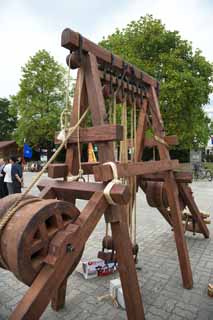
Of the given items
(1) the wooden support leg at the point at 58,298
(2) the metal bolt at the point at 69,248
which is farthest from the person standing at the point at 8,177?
(2) the metal bolt at the point at 69,248

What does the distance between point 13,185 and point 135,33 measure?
1090 centimetres

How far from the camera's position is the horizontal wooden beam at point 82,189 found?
5.57 ft

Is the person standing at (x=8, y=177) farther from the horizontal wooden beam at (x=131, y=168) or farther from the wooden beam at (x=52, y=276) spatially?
the wooden beam at (x=52, y=276)

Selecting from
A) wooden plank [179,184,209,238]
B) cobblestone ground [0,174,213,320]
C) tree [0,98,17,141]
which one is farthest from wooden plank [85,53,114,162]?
tree [0,98,17,141]

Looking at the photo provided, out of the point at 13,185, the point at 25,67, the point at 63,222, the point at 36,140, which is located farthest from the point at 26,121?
the point at 63,222

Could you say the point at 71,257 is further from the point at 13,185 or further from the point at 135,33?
the point at 135,33

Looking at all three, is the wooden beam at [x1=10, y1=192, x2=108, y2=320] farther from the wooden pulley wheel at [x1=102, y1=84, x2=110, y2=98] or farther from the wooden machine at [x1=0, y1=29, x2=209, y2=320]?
the wooden pulley wheel at [x1=102, y1=84, x2=110, y2=98]

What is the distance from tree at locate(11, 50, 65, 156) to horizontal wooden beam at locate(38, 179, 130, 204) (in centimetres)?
2077

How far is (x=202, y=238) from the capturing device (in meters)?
4.50

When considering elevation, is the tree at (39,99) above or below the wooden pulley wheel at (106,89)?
above

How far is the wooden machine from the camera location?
144 centimetres

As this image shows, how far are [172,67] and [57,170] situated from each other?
39.1 feet

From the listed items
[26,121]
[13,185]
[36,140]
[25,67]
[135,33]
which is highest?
[25,67]

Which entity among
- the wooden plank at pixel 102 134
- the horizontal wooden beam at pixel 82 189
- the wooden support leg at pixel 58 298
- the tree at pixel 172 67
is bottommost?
the wooden support leg at pixel 58 298
